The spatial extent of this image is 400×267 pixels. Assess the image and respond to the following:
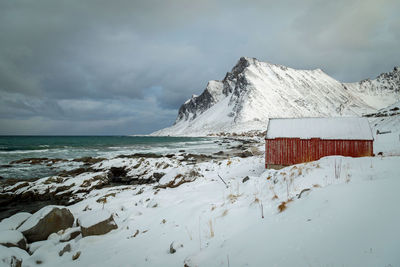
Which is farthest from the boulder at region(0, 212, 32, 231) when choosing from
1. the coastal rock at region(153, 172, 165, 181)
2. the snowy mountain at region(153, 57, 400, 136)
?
the snowy mountain at region(153, 57, 400, 136)

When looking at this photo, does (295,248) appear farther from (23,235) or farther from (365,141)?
(365,141)

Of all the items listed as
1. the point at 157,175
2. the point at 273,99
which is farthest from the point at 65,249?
the point at 273,99

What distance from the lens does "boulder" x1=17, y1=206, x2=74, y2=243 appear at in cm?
583

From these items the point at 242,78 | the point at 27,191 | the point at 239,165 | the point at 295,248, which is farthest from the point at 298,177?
the point at 242,78

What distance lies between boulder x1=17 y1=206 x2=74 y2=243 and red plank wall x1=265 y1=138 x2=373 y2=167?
14363mm

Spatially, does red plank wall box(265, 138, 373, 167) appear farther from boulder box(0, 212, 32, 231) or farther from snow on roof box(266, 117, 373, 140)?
boulder box(0, 212, 32, 231)

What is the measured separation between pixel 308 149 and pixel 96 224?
50.4ft

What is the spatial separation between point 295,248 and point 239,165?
15.3m

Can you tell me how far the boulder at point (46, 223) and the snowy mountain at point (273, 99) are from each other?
97.2m

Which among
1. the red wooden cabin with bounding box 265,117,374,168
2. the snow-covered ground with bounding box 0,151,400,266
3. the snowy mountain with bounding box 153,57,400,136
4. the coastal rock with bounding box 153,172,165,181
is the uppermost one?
the snowy mountain with bounding box 153,57,400,136

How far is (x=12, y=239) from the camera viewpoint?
520cm

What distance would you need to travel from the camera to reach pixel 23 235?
5.66 m

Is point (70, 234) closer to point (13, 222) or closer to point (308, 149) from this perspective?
point (13, 222)

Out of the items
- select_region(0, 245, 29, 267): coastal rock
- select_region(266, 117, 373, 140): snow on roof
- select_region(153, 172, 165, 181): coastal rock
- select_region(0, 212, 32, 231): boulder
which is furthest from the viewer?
select_region(153, 172, 165, 181): coastal rock
